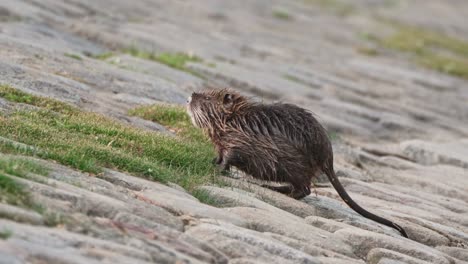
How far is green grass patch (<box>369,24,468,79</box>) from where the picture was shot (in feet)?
72.4

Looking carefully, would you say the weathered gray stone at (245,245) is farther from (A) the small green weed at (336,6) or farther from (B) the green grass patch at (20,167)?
(A) the small green weed at (336,6)

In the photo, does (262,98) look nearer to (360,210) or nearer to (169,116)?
(169,116)

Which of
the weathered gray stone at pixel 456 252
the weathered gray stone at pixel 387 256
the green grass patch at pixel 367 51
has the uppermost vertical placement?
the green grass patch at pixel 367 51

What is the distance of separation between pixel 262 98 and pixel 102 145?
15.1 feet

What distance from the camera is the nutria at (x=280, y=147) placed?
8820 mm

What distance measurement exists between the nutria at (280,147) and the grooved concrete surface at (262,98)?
173 mm

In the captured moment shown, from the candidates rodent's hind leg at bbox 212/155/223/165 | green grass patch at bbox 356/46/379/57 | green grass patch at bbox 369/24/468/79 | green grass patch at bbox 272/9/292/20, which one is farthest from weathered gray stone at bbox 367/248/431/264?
green grass patch at bbox 272/9/292/20

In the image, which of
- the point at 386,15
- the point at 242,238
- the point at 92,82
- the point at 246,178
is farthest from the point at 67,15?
the point at 386,15

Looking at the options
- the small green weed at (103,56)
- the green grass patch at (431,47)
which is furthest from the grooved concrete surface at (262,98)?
the green grass patch at (431,47)

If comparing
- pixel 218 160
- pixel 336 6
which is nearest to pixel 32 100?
pixel 218 160

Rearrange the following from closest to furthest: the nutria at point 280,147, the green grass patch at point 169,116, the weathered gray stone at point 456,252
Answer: the weathered gray stone at point 456,252
the nutria at point 280,147
the green grass patch at point 169,116

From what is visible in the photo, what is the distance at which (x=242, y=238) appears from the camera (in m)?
6.63

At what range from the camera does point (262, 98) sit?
41.2ft

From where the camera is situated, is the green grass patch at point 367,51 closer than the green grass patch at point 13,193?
No
